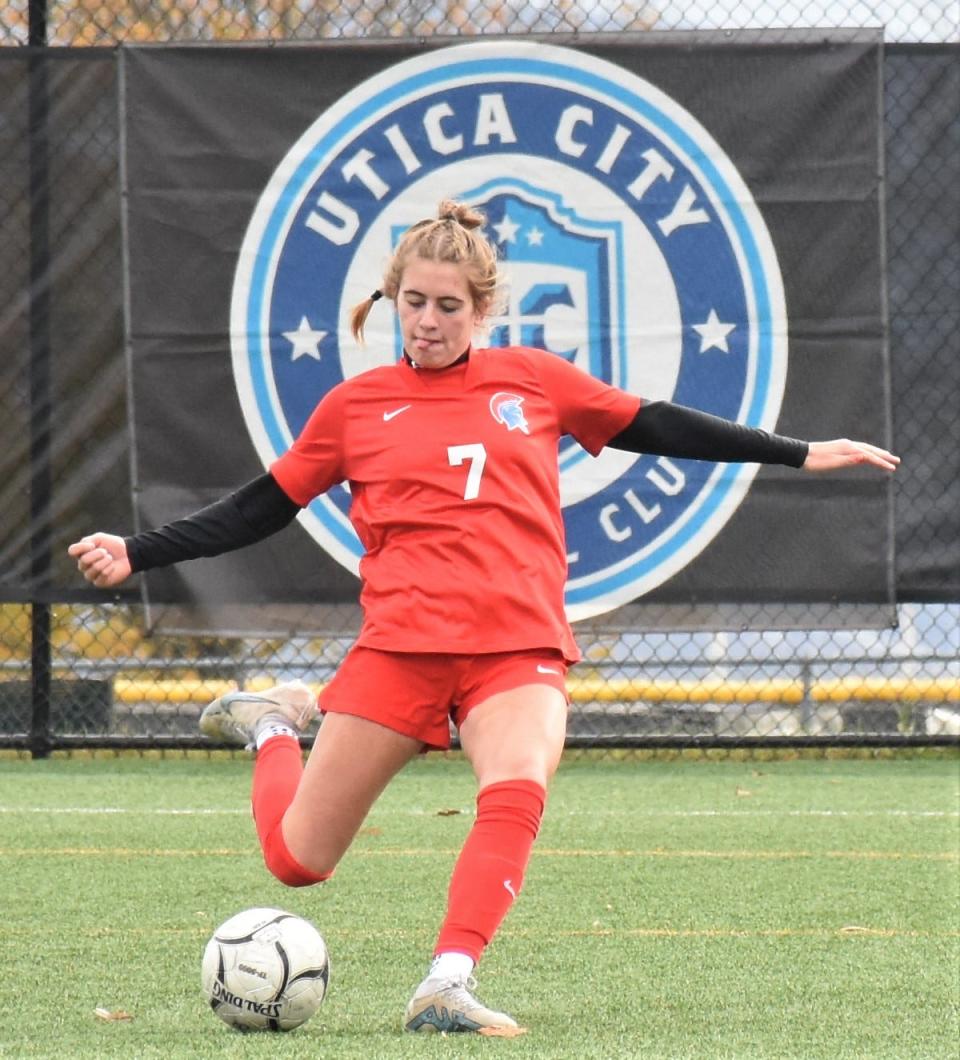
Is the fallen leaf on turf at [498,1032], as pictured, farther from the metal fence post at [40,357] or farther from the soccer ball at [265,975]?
the metal fence post at [40,357]

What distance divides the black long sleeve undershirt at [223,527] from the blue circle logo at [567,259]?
3504 mm

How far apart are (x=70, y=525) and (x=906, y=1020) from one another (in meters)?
4.88

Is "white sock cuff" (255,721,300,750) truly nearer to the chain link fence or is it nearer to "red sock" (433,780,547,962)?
"red sock" (433,780,547,962)

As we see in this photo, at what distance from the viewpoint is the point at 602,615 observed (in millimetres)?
7344

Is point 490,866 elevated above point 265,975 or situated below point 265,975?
above

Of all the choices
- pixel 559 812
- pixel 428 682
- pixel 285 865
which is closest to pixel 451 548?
pixel 428 682

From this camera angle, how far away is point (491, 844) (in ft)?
10.6

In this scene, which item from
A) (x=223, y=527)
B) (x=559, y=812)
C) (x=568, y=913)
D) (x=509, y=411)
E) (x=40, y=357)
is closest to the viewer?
(x=509, y=411)

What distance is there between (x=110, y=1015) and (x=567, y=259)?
4537mm

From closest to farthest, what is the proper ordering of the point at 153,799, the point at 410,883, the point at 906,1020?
the point at 906,1020
the point at 410,883
the point at 153,799

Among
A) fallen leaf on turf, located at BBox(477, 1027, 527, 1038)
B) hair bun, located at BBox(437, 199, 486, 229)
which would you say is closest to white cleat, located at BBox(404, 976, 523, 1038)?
fallen leaf on turf, located at BBox(477, 1027, 527, 1038)

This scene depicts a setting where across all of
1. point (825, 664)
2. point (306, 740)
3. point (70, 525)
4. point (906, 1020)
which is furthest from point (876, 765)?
point (906, 1020)

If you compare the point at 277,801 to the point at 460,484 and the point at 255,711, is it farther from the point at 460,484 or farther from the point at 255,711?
the point at 460,484

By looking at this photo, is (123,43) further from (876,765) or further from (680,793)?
(876,765)
